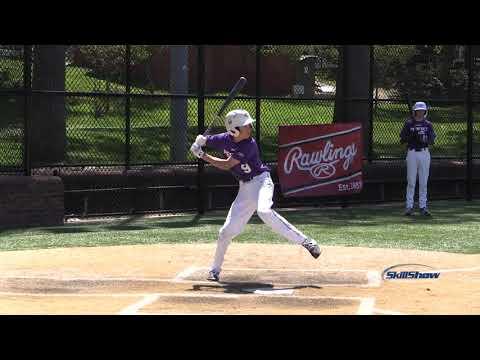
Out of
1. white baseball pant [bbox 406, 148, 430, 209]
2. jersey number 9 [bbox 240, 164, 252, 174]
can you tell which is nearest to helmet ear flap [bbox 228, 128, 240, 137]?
jersey number 9 [bbox 240, 164, 252, 174]

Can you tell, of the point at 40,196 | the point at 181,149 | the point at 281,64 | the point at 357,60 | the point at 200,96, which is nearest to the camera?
the point at 40,196

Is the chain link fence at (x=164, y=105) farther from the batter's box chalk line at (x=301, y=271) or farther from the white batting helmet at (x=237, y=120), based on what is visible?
the white batting helmet at (x=237, y=120)

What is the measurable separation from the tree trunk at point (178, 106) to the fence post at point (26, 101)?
10.8 ft

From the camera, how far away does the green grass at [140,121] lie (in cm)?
1753

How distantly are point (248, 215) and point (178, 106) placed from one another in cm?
805

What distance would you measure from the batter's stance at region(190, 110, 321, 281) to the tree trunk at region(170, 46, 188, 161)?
7.71m

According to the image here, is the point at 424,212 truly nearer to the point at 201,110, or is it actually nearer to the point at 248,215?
the point at 201,110

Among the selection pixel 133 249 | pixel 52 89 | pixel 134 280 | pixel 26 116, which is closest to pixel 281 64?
pixel 52 89

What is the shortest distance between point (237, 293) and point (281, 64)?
1217 cm

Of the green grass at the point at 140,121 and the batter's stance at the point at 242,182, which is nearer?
the batter's stance at the point at 242,182

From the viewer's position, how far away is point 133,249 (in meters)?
12.9

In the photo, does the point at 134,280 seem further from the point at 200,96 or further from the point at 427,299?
the point at 200,96

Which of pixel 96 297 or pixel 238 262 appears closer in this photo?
pixel 96 297

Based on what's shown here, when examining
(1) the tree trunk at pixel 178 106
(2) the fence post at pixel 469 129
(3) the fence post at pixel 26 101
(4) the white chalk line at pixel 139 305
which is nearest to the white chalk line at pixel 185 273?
(4) the white chalk line at pixel 139 305
